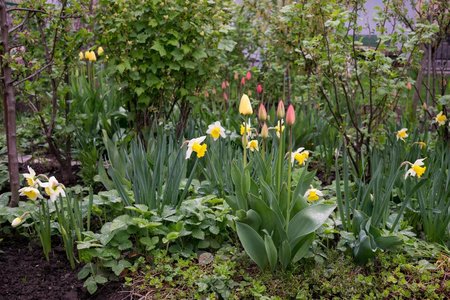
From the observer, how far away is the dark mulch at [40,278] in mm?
2102

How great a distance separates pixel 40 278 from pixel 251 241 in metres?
1.04

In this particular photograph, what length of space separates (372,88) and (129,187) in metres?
1.73

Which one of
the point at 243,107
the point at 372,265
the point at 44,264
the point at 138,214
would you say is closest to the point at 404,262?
the point at 372,265

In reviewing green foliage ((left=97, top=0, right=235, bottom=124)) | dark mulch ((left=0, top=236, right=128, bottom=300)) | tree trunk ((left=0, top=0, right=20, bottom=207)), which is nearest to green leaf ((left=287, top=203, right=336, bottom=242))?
dark mulch ((left=0, top=236, right=128, bottom=300))

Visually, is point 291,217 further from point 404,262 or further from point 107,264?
point 107,264

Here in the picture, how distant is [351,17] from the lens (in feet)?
9.61

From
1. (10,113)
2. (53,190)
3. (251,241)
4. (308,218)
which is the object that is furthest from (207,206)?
(10,113)

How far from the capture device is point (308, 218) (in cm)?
203

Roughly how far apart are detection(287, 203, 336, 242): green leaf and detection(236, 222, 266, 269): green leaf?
15cm

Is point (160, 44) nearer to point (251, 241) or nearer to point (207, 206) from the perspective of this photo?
point (207, 206)

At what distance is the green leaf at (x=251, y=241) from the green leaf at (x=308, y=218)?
145mm

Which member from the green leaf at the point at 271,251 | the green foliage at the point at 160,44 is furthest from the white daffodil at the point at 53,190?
the green foliage at the point at 160,44

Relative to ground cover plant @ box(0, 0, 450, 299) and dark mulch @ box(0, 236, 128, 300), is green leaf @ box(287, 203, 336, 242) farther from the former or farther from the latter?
dark mulch @ box(0, 236, 128, 300)

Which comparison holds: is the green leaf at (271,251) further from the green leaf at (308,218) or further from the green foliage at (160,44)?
the green foliage at (160,44)
